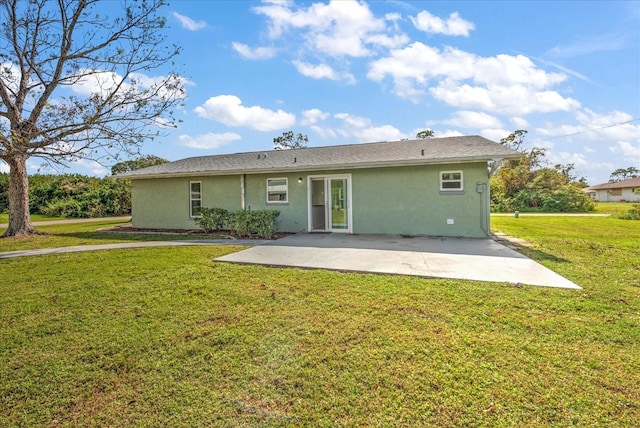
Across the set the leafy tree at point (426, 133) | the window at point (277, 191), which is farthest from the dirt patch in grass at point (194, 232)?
the leafy tree at point (426, 133)

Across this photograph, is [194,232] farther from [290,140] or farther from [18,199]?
[290,140]

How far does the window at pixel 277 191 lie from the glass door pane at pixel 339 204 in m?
1.77

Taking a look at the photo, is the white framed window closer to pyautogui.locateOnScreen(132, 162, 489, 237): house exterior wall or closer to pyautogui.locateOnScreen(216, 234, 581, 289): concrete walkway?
pyautogui.locateOnScreen(132, 162, 489, 237): house exterior wall

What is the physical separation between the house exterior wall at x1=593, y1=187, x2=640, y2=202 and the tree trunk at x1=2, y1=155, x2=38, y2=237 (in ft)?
195

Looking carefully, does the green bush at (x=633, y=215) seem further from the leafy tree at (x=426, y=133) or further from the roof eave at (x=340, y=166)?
the leafy tree at (x=426, y=133)

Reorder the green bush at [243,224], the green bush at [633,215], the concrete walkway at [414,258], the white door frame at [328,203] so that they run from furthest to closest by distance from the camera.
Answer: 1. the green bush at [633,215]
2. the white door frame at [328,203]
3. the green bush at [243,224]
4. the concrete walkway at [414,258]

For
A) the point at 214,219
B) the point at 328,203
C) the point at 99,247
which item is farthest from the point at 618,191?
the point at 99,247

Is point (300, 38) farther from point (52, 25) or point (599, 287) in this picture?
point (599, 287)

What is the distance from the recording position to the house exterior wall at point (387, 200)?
9.84 metres

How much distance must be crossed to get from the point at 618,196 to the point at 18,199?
6643 cm

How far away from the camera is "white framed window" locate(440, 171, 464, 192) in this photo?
9922mm

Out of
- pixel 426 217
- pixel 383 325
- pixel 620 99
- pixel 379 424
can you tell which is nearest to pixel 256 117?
pixel 426 217

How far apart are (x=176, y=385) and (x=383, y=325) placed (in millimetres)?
2155

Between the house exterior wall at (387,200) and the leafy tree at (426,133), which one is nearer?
the house exterior wall at (387,200)
